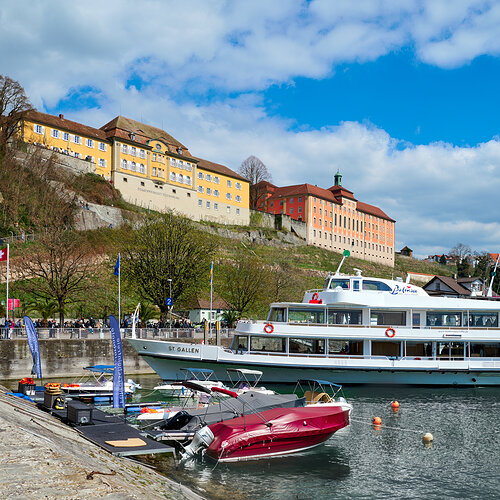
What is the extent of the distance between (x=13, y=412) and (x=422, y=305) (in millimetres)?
27169

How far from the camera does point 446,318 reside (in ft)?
120

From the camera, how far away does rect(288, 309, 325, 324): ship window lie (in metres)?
36.0

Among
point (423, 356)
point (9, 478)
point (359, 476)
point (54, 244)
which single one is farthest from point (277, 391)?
point (54, 244)

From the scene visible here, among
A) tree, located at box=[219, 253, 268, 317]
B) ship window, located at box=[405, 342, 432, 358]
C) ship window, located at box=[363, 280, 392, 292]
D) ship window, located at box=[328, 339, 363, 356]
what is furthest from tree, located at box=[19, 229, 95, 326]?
ship window, located at box=[405, 342, 432, 358]

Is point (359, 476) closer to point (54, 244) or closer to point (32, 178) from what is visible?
point (54, 244)

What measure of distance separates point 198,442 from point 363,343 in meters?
18.6

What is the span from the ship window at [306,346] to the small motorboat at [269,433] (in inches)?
521

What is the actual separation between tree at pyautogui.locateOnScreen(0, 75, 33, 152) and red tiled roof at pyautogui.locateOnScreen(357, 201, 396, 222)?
92944mm

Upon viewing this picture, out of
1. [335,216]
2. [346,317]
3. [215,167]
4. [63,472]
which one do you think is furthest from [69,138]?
[63,472]

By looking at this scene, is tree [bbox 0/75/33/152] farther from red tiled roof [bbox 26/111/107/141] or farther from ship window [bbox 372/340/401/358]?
ship window [bbox 372/340/401/358]

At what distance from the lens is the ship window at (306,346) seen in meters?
34.9

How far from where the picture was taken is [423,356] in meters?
35.6

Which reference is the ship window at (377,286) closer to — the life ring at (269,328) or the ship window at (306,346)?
the ship window at (306,346)

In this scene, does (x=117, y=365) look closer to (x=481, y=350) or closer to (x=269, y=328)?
(x=269, y=328)
